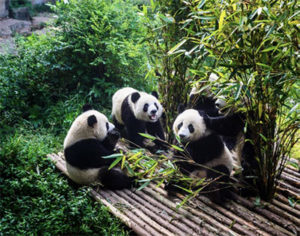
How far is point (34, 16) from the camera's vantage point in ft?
32.3

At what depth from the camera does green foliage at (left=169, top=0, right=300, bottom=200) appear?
255 cm

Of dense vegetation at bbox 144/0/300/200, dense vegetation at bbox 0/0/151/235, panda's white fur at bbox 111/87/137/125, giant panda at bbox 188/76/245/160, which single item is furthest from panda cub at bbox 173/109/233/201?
dense vegetation at bbox 0/0/151/235

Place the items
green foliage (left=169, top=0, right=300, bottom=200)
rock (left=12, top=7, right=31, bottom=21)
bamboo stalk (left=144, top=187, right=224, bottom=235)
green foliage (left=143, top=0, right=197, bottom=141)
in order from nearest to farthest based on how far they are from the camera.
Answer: green foliage (left=169, top=0, right=300, bottom=200) → bamboo stalk (left=144, top=187, right=224, bottom=235) → green foliage (left=143, top=0, right=197, bottom=141) → rock (left=12, top=7, right=31, bottom=21)

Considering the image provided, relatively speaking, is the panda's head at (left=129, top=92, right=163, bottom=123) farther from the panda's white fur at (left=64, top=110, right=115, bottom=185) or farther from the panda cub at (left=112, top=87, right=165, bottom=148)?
the panda's white fur at (left=64, top=110, right=115, bottom=185)

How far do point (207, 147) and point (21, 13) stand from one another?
7.80 m

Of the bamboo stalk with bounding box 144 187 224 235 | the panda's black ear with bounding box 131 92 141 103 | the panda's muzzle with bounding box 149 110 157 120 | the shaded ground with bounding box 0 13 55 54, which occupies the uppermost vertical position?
the shaded ground with bounding box 0 13 55 54

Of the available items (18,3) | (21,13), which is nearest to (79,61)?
(21,13)

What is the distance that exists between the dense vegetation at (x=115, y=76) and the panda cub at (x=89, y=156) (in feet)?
0.64

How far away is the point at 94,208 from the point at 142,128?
1.48m

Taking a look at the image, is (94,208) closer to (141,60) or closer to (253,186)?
(253,186)

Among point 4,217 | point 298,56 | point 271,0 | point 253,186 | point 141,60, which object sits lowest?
point 4,217

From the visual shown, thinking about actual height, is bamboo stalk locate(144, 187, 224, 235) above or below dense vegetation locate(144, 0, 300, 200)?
below

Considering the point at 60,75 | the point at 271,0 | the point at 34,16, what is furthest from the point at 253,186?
the point at 34,16

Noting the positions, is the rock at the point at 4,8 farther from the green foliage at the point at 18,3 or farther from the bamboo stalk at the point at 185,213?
the bamboo stalk at the point at 185,213
